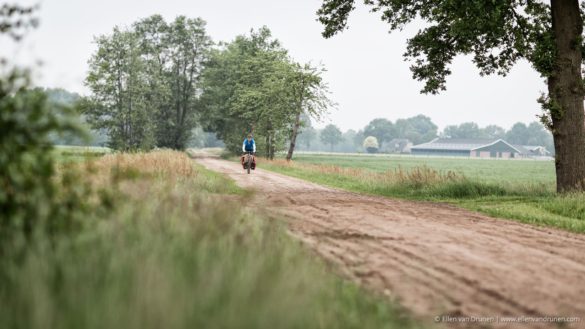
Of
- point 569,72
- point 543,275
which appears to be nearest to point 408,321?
point 543,275

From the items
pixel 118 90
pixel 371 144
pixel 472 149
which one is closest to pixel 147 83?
pixel 118 90

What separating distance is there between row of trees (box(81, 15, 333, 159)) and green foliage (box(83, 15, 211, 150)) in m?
0.10

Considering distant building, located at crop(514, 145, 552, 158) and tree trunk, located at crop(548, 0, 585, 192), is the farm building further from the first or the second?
tree trunk, located at crop(548, 0, 585, 192)

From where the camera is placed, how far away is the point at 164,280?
3574 millimetres

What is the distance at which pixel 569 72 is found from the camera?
16.2m

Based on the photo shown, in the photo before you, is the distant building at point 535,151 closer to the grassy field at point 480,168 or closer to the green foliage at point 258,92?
the grassy field at point 480,168

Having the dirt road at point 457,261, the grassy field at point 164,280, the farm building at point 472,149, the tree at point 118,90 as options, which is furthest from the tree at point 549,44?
the farm building at point 472,149

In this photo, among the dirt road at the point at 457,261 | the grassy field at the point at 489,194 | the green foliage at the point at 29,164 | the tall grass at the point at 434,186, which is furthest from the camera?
the tall grass at the point at 434,186

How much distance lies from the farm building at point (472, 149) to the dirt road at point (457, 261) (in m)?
164

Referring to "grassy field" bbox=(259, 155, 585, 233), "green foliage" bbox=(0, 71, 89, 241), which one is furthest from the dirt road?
"green foliage" bbox=(0, 71, 89, 241)

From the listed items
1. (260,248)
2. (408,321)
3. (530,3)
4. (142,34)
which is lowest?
(408,321)

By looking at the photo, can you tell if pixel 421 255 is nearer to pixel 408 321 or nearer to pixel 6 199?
pixel 408 321

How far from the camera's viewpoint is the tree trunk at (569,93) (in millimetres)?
16188

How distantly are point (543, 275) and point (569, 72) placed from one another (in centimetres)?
1213
